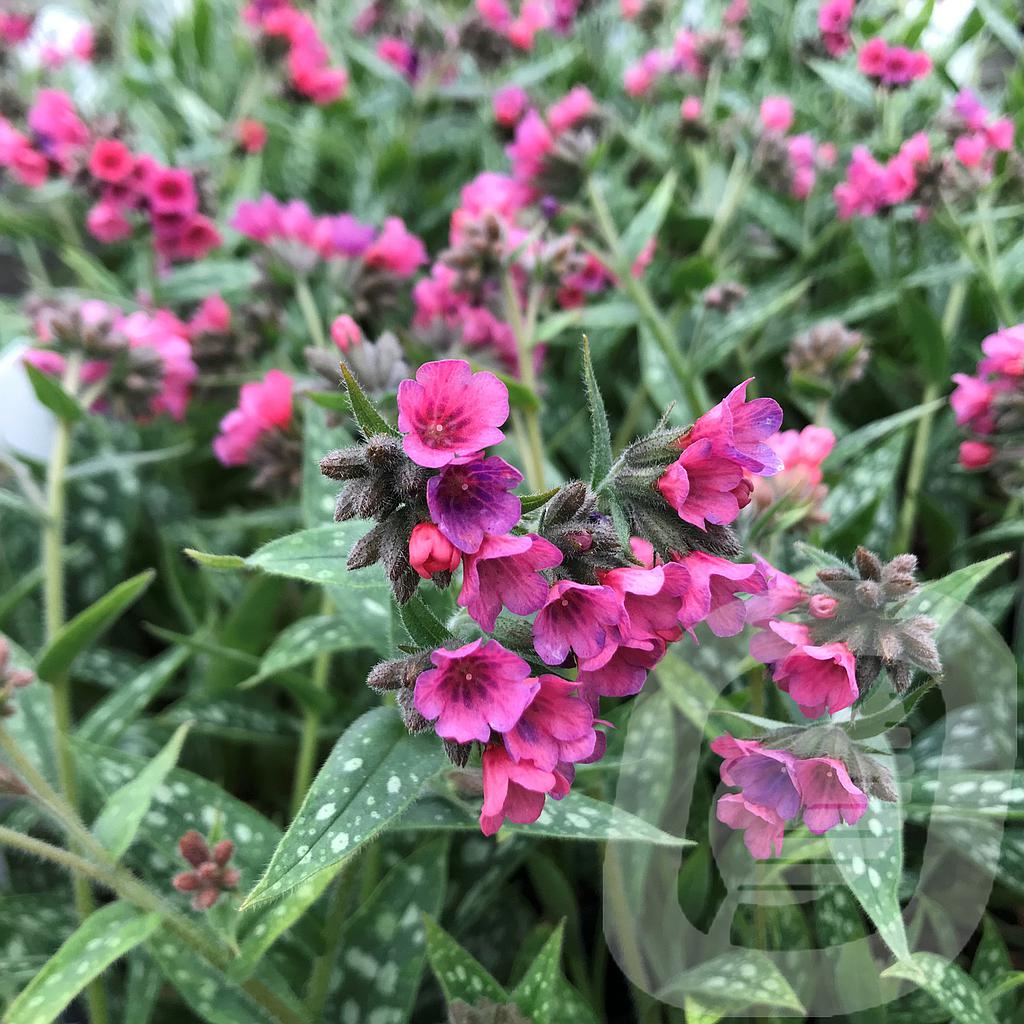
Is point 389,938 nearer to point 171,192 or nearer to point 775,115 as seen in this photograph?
point 171,192

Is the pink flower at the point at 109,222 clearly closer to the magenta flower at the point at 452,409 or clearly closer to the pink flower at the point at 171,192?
the pink flower at the point at 171,192

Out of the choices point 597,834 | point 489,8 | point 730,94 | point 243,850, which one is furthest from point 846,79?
point 243,850

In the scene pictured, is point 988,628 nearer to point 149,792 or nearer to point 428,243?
point 149,792

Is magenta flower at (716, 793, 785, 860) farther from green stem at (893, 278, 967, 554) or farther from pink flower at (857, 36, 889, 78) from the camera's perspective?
pink flower at (857, 36, 889, 78)

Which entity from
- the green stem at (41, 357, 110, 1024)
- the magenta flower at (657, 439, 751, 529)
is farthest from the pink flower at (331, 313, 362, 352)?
the magenta flower at (657, 439, 751, 529)

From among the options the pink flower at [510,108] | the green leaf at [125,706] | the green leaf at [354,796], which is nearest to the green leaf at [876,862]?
the green leaf at [354,796]

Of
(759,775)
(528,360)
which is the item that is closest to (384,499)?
(759,775)
